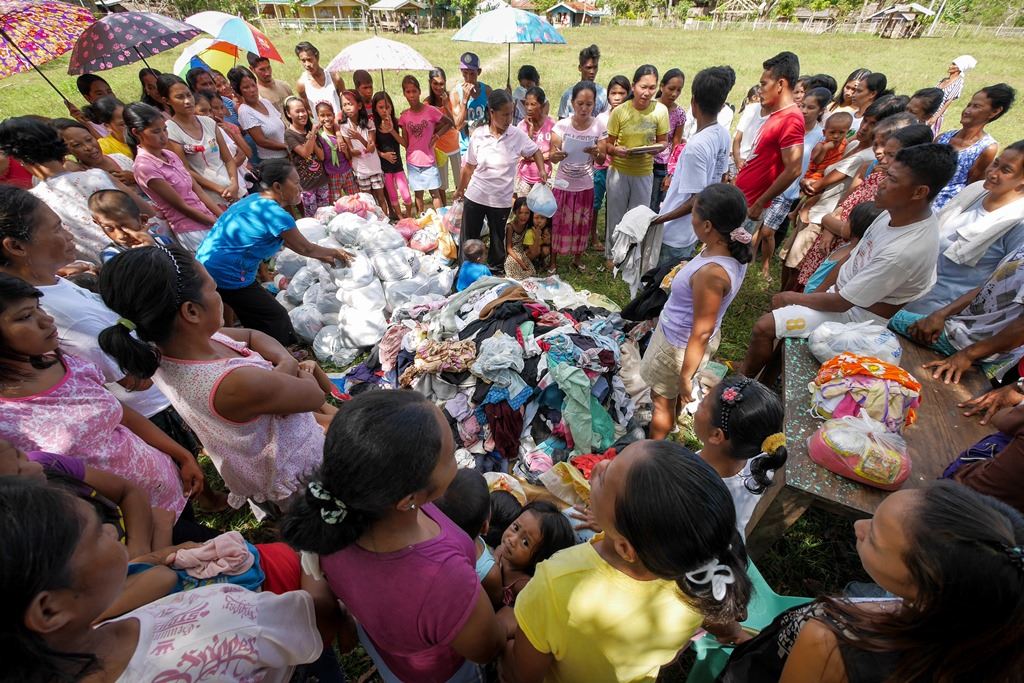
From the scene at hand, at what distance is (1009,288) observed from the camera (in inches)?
103

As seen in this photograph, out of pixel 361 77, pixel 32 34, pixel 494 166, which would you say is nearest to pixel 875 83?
pixel 494 166

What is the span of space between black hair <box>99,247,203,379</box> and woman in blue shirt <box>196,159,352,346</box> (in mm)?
1795

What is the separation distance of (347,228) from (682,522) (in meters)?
5.00

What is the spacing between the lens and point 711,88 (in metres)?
3.87

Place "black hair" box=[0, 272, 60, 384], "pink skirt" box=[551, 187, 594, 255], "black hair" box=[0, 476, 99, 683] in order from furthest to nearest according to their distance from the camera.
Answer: "pink skirt" box=[551, 187, 594, 255], "black hair" box=[0, 272, 60, 384], "black hair" box=[0, 476, 99, 683]

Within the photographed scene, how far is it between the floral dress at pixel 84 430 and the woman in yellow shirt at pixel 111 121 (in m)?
4.54

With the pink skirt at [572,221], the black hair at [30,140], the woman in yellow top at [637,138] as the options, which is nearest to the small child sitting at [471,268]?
the pink skirt at [572,221]

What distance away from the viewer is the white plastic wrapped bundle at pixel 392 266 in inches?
192

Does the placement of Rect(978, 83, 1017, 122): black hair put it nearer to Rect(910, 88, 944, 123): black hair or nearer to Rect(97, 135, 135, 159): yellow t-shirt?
Rect(910, 88, 944, 123): black hair

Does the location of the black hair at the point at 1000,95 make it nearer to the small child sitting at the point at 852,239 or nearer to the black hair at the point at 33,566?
the small child sitting at the point at 852,239

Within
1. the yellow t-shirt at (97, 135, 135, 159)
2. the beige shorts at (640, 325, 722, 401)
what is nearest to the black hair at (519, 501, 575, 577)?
the beige shorts at (640, 325, 722, 401)

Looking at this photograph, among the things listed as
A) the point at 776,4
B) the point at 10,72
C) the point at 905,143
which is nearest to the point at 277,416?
the point at 905,143

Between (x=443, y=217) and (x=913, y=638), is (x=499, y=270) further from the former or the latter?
(x=913, y=638)

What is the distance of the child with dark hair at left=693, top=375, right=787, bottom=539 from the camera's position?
6.46 ft
